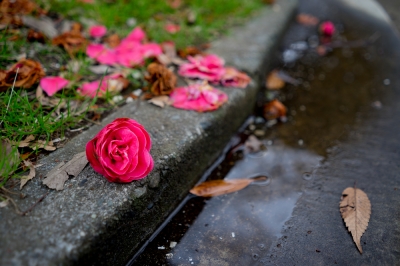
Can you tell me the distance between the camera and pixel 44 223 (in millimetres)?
1143

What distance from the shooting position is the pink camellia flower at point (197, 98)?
71.5 inches

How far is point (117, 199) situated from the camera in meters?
1.28

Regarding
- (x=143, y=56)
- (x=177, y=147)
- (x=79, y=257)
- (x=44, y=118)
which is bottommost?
(x=79, y=257)

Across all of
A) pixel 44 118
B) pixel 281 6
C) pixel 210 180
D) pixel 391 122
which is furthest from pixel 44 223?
pixel 281 6

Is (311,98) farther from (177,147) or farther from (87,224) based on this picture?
(87,224)

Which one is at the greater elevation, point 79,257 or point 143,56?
point 143,56

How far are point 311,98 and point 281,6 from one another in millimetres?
1489

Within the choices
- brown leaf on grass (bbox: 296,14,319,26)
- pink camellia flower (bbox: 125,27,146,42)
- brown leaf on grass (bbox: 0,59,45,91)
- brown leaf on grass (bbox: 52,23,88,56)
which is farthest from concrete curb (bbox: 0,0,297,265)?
brown leaf on grass (bbox: 296,14,319,26)

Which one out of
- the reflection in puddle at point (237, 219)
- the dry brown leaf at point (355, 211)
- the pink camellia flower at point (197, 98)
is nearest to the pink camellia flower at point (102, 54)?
the pink camellia flower at point (197, 98)

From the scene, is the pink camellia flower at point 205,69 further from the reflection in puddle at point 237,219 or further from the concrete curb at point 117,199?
the reflection in puddle at point 237,219

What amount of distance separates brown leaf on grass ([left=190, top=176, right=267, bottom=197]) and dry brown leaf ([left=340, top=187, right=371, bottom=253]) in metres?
0.50

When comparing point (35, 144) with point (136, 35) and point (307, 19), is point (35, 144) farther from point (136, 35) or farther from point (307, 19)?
point (307, 19)

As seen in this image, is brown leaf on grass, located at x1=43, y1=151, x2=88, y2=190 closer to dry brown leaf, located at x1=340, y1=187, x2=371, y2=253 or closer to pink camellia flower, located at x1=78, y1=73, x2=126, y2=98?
pink camellia flower, located at x1=78, y1=73, x2=126, y2=98

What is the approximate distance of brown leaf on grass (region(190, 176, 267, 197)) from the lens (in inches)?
68.4
